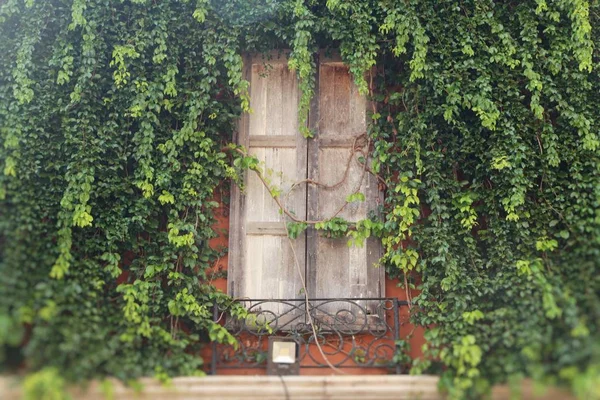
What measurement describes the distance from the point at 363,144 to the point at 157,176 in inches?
68.2

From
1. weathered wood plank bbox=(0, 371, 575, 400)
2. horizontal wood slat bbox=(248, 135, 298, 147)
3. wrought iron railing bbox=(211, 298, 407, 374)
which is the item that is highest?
horizontal wood slat bbox=(248, 135, 298, 147)

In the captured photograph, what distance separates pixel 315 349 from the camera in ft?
16.5

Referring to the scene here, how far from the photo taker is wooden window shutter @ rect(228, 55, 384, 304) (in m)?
5.26

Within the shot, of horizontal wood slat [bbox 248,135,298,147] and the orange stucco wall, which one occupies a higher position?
horizontal wood slat [bbox 248,135,298,147]

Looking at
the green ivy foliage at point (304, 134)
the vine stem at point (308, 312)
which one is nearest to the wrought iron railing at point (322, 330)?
the vine stem at point (308, 312)

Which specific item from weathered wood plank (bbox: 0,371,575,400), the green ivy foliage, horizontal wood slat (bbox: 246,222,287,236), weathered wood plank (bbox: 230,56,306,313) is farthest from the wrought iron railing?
horizontal wood slat (bbox: 246,222,287,236)

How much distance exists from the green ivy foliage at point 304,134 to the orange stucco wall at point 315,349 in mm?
107

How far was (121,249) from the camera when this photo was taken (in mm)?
5121

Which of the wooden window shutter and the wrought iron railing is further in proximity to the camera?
the wooden window shutter

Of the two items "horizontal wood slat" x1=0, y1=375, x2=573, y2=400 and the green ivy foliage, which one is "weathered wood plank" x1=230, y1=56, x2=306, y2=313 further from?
"horizontal wood slat" x1=0, y1=375, x2=573, y2=400

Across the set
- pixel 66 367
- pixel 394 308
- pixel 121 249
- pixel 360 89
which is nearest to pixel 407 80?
pixel 360 89

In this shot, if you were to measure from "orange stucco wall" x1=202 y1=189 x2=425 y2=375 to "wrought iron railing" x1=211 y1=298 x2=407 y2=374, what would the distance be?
0.04 meters

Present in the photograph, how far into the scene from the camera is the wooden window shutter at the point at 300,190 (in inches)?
207

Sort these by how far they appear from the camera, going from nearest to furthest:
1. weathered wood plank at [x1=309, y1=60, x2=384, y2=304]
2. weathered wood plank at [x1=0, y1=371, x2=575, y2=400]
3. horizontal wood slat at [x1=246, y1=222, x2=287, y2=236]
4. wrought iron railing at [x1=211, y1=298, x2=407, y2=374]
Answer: weathered wood plank at [x1=0, y1=371, x2=575, y2=400], wrought iron railing at [x1=211, y1=298, x2=407, y2=374], weathered wood plank at [x1=309, y1=60, x2=384, y2=304], horizontal wood slat at [x1=246, y1=222, x2=287, y2=236]
